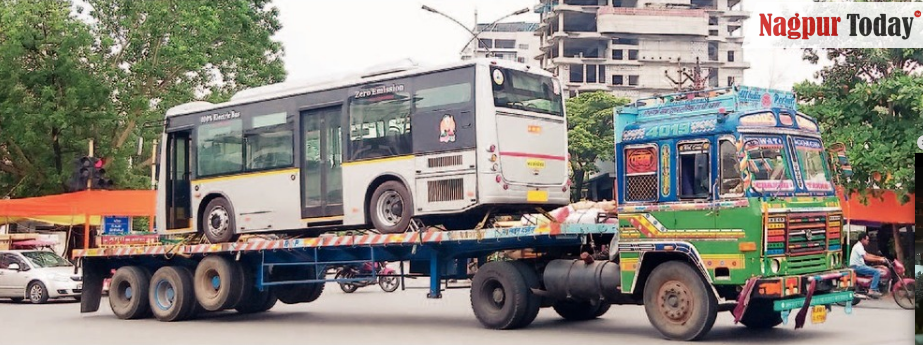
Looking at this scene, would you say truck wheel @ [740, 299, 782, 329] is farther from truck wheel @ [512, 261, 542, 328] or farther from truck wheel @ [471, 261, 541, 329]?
truck wheel @ [471, 261, 541, 329]

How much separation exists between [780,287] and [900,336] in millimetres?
2954

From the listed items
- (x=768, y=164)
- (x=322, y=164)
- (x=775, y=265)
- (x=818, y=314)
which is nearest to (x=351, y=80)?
(x=322, y=164)

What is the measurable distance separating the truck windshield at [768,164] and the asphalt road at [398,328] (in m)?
1.95

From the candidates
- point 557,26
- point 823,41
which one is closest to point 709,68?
point 557,26

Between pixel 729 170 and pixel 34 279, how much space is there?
18650 millimetres

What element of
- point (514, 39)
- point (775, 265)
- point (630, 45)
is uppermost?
point (514, 39)

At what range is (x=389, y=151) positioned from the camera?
15.4 m

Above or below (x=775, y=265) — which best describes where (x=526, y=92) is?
above

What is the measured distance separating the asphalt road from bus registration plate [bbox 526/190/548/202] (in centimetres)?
178

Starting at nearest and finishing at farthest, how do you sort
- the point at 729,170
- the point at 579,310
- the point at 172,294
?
the point at 729,170
the point at 579,310
the point at 172,294

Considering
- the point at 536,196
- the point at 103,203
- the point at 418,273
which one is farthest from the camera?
the point at 103,203

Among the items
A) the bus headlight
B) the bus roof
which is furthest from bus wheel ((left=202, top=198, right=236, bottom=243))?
the bus headlight

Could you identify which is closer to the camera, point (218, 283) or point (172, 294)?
point (218, 283)

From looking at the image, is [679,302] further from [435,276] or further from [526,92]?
[435,276]
